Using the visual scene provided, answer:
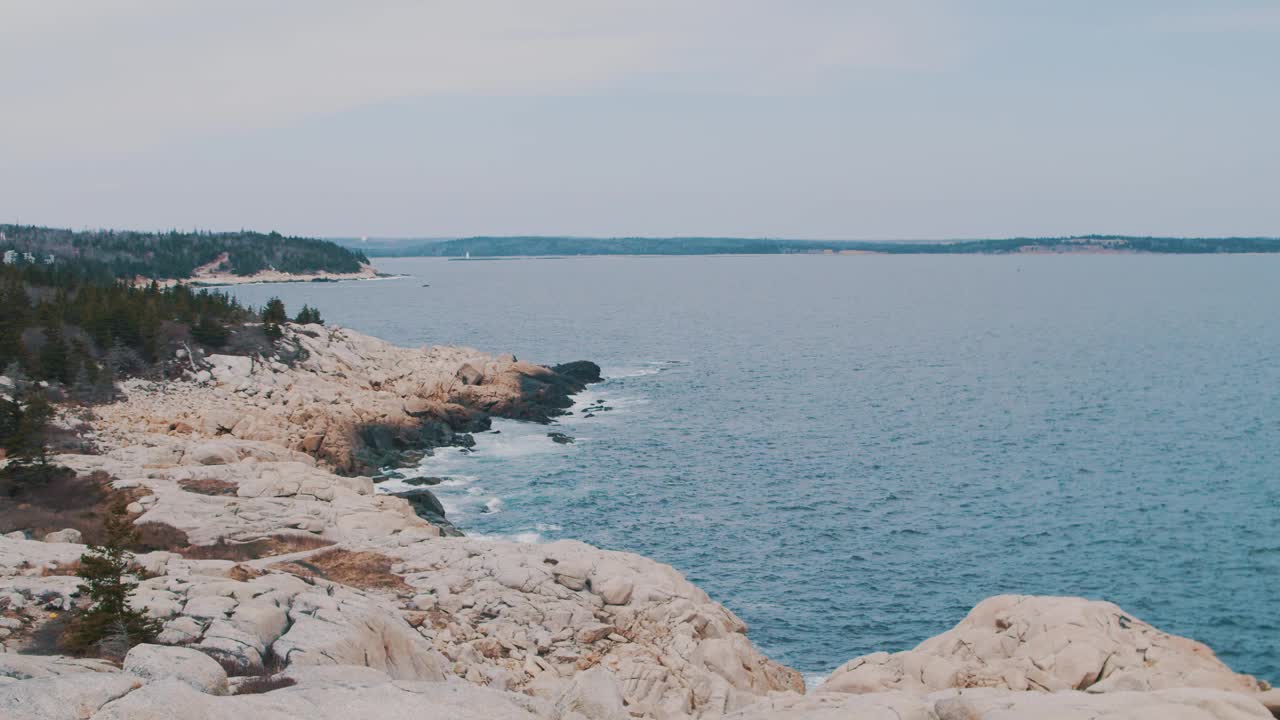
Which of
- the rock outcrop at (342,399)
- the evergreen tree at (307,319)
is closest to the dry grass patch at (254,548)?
the rock outcrop at (342,399)

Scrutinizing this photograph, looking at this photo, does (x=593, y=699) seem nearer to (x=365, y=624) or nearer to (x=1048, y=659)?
(x=365, y=624)

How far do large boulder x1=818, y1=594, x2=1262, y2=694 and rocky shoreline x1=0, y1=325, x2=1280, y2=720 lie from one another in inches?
2.3

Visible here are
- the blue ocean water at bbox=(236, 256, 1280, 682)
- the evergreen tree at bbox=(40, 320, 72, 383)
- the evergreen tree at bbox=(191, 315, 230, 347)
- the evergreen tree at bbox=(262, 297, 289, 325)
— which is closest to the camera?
the blue ocean water at bbox=(236, 256, 1280, 682)

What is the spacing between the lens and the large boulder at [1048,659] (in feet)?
69.7

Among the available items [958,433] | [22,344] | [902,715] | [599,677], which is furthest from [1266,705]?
[22,344]

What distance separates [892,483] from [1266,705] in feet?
110

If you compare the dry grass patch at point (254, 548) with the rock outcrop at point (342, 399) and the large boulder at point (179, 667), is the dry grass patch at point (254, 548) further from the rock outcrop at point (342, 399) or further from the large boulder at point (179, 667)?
the large boulder at point (179, 667)

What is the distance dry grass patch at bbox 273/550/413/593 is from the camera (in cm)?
2602

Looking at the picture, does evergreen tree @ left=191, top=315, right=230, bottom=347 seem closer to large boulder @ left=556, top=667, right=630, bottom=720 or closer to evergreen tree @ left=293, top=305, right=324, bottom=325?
evergreen tree @ left=293, top=305, right=324, bottom=325

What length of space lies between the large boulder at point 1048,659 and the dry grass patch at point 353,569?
42.9 ft

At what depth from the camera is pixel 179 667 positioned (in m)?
15.1

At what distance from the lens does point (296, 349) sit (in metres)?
65.2

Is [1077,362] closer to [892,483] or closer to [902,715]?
[892,483]

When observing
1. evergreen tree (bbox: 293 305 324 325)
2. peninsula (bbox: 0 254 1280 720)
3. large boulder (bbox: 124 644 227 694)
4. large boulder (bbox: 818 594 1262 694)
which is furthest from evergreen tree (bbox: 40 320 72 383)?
large boulder (bbox: 818 594 1262 694)
